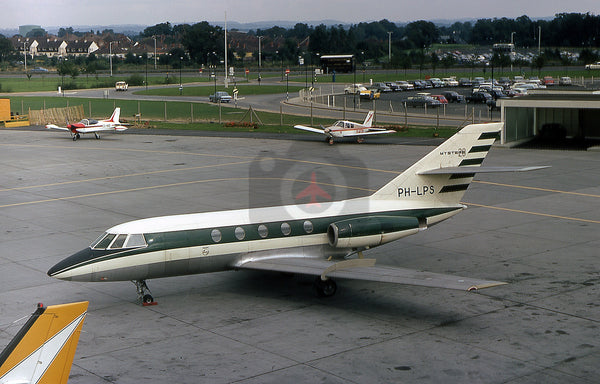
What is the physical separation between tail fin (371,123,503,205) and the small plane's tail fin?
1684 cm

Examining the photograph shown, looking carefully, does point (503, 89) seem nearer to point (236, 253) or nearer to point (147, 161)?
point (147, 161)

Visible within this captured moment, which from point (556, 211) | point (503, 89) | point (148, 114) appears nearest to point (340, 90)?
point (503, 89)

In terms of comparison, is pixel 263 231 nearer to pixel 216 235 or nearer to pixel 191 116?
pixel 216 235

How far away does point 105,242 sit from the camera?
23391 mm

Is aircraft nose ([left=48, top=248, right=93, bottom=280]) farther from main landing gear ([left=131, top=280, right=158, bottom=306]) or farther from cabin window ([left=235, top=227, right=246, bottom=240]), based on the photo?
cabin window ([left=235, top=227, right=246, bottom=240])

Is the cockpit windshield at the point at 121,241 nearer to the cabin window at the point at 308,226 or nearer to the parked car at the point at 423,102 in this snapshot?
the cabin window at the point at 308,226

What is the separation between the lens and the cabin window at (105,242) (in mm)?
23328


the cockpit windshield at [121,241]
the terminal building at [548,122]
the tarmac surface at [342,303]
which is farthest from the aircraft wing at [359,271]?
the terminal building at [548,122]

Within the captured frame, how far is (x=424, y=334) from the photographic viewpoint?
2131cm

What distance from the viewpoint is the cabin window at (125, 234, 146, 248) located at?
917 inches

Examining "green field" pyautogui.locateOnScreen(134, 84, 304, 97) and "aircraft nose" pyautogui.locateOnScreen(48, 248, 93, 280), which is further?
"green field" pyautogui.locateOnScreen(134, 84, 304, 97)

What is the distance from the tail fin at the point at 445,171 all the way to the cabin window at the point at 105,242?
32.4 ft

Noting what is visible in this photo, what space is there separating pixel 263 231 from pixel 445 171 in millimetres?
7399

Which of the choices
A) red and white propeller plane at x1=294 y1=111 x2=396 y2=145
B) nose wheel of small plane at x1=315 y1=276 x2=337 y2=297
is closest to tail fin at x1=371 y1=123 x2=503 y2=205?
nose wheel of small plane at x1=315 y1=276 x2=337 y2=297
